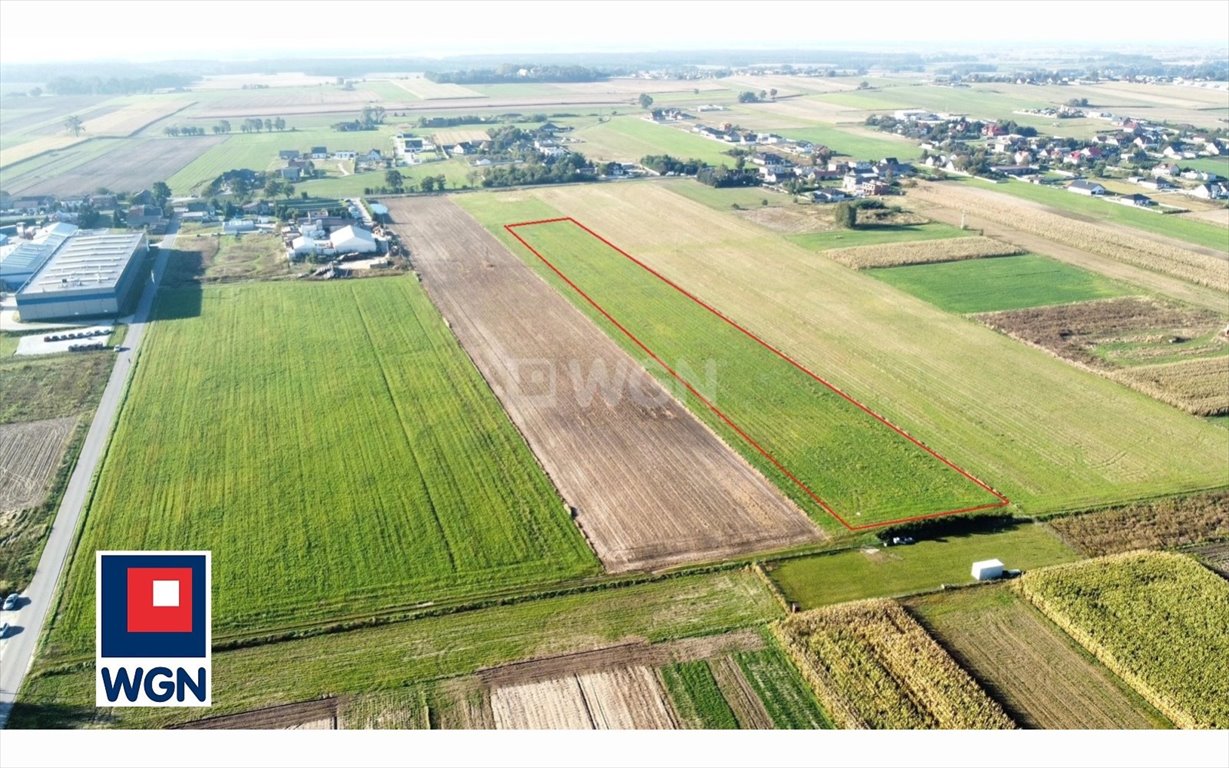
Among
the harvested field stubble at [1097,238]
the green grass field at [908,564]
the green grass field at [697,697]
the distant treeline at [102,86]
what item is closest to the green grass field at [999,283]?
the harvested field stubble at [1097,238]

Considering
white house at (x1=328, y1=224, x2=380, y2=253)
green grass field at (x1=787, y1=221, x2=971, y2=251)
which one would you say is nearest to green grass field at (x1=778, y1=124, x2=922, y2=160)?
green grass field at (x1=787, y1=221, x2=971, y2=251)

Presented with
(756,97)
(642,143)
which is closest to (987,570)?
(642,143)

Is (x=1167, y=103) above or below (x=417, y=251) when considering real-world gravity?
above

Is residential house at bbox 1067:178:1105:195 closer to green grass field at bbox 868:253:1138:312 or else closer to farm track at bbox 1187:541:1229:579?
green grass field at bbox 868:253:1138:312

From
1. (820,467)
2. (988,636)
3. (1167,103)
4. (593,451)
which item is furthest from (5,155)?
(1167,103)

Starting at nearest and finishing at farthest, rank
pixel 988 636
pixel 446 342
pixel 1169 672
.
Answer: pixel 1169 672 < pixel 988 636 < pixel 446 342

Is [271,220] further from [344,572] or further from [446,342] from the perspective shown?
[344,572]
